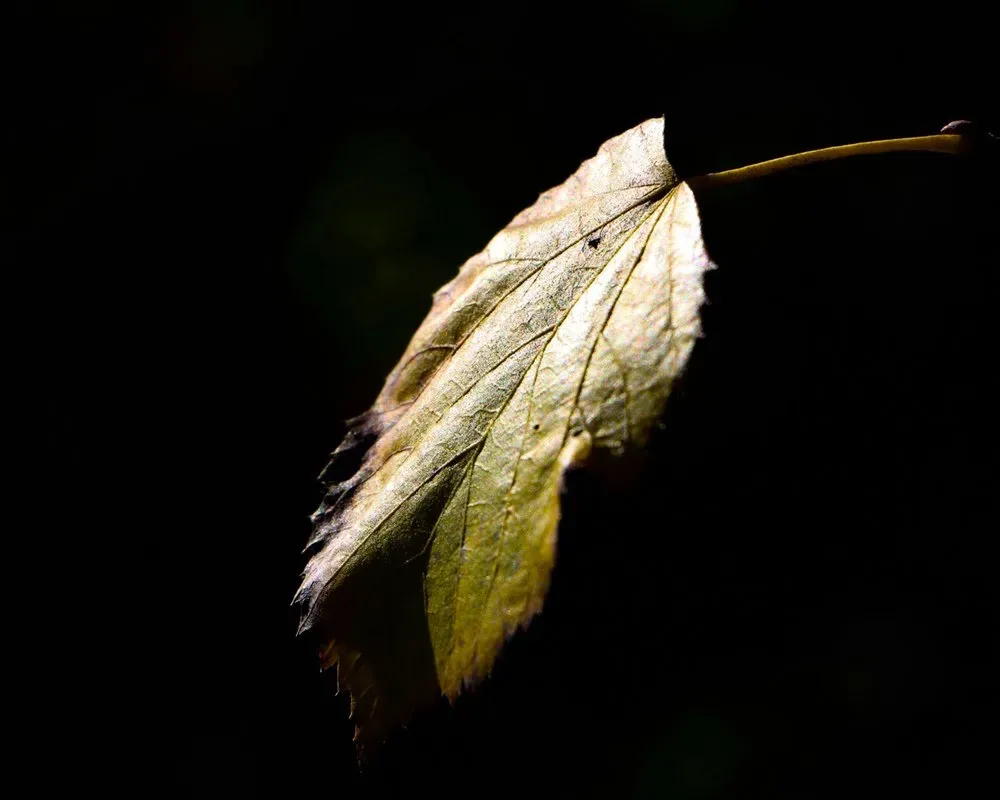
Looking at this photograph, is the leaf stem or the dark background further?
the dark background

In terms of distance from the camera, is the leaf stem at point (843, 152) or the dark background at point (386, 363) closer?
the leaf stem at point (843, 152)

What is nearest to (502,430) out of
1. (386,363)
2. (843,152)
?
(843,152)

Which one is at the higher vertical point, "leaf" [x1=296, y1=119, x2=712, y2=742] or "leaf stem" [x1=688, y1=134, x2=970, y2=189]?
"leaf stem" [x1=688, y1=134, x2=970, y2=189]

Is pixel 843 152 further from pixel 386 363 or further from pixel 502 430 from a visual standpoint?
pixel 386 363

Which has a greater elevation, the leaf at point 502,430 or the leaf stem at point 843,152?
the leaf stem at point 843,152

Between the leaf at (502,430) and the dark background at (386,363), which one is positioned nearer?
the leaf at (502,430)
